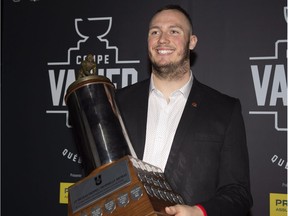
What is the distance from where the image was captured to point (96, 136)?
1.48m

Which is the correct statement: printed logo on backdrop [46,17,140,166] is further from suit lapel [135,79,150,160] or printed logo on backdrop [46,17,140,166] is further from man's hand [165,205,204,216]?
man's hand [165,205,204,216]

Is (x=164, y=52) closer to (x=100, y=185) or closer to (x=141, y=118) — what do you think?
(x=141, y=118)

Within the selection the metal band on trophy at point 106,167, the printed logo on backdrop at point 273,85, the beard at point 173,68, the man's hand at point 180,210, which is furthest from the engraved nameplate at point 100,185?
the printed logo on backdrop at point 273,85

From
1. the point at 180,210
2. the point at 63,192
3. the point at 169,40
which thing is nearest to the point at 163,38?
the point at 169,40

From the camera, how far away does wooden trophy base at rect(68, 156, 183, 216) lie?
1253 millimetres

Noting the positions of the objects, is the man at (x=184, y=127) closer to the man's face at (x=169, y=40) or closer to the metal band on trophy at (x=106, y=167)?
the man's face at (x=169, y=40)

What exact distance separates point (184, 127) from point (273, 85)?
32.9 inches

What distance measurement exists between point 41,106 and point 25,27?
0.53 meters

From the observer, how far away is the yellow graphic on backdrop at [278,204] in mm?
2330

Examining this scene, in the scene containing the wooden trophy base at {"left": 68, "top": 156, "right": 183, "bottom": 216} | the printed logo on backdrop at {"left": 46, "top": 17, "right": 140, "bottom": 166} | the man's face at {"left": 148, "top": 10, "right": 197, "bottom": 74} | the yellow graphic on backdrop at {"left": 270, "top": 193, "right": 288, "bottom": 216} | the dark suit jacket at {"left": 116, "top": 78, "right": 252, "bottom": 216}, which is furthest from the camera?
the printed logo on backdrop at {"left": 46, "top": 17, "right": 140, "bottom": 166}

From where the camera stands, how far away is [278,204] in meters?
2.34

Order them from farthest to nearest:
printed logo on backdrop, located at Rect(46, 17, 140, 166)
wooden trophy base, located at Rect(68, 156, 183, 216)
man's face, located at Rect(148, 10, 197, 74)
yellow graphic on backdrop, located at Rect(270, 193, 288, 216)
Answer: printed logo on backdrop, located at Rect(46, 17, 140, 166), yellow graphic on backdrop, located at Rect(270, 193, 288, 216), man's face, located at Rect(148, 10, 197, 74), wooden trophy base, located at Rect(68, 156, 183, 216)

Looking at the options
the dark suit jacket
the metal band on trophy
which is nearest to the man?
the dark suit jacket

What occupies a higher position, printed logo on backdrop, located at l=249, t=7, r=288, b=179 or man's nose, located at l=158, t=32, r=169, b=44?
man's nose, located at l=158, t=32, r=169, b=44
